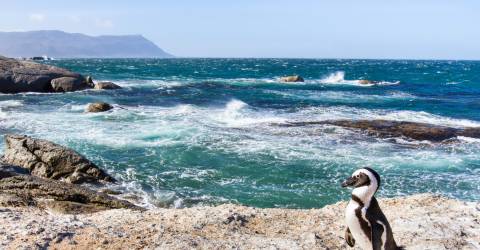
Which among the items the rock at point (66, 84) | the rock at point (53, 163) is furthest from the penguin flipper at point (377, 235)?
the rock at point (66, 84)

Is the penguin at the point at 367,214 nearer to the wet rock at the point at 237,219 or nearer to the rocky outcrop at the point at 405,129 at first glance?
the wet rock at the point at 237,219

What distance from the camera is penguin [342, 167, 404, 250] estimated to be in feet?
22.0

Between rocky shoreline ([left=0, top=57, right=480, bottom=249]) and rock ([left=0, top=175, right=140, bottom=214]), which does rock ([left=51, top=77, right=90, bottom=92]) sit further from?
rock ([left=0, top=175, right=140, bottom=214])

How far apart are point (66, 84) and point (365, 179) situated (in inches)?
1502

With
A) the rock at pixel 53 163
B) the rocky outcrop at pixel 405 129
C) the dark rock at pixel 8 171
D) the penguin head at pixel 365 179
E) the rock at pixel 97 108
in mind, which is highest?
the penguin head at pixel 365 179

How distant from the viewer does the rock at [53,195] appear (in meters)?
10.1

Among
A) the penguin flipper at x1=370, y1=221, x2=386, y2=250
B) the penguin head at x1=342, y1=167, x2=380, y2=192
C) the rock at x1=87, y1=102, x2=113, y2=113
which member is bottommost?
the rock at x1=87, y1=102, x2=113, y2=113

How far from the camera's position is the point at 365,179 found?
669 centimetres

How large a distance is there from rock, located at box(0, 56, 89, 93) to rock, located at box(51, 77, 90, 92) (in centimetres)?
44

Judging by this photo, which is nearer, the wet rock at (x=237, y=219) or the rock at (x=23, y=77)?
the wet rock at (x=237, y=219)

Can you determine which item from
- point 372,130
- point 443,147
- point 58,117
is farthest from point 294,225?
point 58,117

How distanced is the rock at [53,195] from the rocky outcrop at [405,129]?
14929 mm

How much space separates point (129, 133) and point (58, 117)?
21.3 feet

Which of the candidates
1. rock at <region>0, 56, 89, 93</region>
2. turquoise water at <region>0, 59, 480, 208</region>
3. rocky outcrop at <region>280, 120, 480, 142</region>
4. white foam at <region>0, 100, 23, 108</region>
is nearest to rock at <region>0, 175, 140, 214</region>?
turquoise water at <region>0, 59, 480, 208</region>
